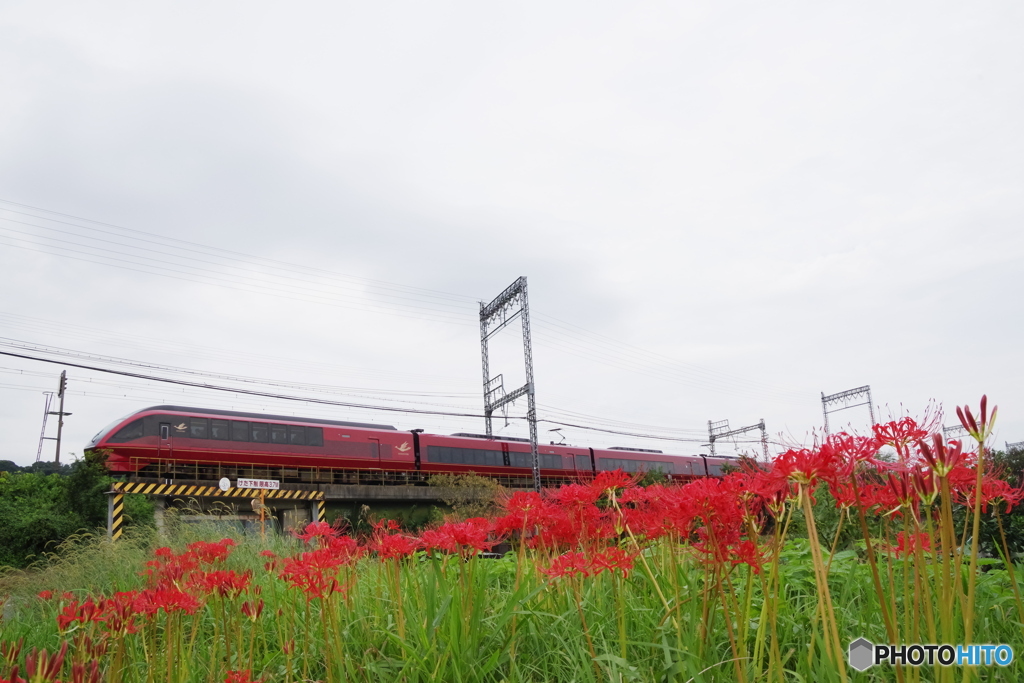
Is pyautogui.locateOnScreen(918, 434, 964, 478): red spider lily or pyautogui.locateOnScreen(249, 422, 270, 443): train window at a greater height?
pyautogui.locateOnScreen(249, 422, 270, 443): train window

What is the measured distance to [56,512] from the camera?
1461 cm

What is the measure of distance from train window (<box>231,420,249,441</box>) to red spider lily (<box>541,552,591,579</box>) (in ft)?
63.3

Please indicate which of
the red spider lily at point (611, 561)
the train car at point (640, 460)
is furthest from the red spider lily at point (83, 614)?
the train car at point (640, 460)

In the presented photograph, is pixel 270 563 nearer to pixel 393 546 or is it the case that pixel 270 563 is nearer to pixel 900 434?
pixel 393 546

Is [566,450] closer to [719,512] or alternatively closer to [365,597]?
[365,597]

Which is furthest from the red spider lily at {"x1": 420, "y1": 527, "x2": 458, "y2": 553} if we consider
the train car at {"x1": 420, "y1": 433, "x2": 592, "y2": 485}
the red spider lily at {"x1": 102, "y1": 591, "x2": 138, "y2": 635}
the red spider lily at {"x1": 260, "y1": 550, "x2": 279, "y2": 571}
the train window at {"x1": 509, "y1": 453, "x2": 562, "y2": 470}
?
the train window at {"x1": 509, "y1": 453, "x2": 562, "y2": 470}

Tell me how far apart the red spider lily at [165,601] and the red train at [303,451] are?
39.6 ft

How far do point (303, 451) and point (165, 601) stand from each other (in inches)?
777

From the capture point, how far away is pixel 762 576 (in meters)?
1.49

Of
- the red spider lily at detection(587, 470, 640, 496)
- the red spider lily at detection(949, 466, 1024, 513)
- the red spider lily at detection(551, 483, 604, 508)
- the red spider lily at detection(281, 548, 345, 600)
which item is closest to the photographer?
the red spider lily at detection(949, 466, 1024, 513)

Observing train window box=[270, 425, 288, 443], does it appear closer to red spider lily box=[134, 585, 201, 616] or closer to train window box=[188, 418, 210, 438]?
train window box=[188, 418, 210, 438]

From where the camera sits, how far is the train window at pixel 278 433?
20.5 metres

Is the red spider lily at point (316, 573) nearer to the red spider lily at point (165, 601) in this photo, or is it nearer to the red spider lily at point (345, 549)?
the red spider lily at point (345, 549)

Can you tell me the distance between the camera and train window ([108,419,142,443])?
58.0 feet
